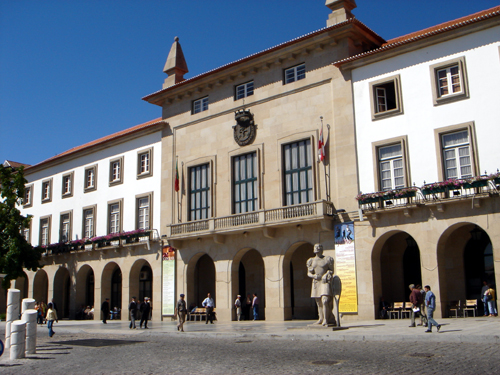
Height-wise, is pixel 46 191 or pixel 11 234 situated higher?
pixel 46 191

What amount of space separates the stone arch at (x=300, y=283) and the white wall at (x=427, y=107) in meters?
5.85

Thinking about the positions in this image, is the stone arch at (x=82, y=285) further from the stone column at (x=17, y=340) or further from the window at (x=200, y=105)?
the stone column at (x=17, y=340)

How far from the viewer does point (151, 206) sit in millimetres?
35188

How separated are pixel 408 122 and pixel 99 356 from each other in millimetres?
16971

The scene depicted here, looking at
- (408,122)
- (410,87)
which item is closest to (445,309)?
(408,122)

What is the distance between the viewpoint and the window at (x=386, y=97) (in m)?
25.1

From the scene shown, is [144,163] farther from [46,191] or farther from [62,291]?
[62,291]

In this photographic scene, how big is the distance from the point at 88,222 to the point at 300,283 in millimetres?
18132

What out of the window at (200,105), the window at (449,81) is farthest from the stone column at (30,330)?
the window at (200,105)

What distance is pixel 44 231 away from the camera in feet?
143

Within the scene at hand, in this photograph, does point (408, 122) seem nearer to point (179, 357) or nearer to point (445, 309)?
point (445, 309)

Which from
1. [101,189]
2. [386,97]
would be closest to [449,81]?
[386,97]

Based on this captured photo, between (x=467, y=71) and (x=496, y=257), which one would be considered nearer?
(x=496, y=257)

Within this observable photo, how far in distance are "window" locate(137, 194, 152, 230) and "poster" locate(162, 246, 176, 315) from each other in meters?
2.85
